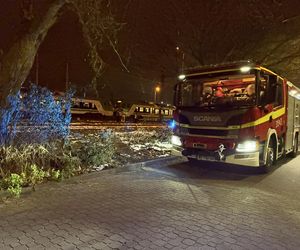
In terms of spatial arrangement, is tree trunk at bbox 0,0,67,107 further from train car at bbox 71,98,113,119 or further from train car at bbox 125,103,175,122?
train car at bbox 125,103,175,122

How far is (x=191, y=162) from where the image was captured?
1207 centimetres

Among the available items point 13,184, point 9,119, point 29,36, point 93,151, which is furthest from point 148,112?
point 13,184

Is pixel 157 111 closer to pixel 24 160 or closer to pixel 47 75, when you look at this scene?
pixel 47 75

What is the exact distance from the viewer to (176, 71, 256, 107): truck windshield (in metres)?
→ 9.75

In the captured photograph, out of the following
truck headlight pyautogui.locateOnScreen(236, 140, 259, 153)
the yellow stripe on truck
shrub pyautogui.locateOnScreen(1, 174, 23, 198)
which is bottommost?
shrub pyautogui.locateOnScreen(1, 174, 23, 198)

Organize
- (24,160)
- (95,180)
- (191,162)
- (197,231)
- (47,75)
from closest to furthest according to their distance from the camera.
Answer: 1. (197,231)
2. (24,160)
3. (95,180)
4. (191,162)
5. (47,75)

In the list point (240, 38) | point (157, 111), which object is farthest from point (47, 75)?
point (240, 38)

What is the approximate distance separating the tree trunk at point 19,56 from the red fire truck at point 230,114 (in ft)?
14.8

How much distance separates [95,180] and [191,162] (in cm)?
449

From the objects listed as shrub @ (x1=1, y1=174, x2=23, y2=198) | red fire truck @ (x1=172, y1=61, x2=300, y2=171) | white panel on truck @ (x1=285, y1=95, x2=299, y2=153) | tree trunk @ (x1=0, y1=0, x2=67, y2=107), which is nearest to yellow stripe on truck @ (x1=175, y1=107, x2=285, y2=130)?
red fire truck @ (x1=172, y1=61, x2=300, y2=171)

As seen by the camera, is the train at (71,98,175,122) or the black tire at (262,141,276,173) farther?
the train at (71,98,175,122)

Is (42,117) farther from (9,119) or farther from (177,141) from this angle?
(177,141)

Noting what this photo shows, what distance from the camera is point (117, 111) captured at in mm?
32188

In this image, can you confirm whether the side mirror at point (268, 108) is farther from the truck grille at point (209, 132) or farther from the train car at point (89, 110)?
the train car at point (89, 110)
